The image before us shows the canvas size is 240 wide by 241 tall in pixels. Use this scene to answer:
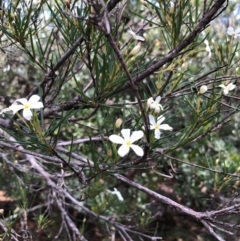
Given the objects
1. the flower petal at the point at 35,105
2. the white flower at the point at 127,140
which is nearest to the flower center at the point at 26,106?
the flower petal at the point at 35,105

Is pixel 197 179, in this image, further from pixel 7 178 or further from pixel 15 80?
pixel 15 80

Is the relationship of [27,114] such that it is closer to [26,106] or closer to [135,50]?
[26,106]

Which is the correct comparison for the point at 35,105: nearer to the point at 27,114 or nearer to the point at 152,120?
the point at 27,114

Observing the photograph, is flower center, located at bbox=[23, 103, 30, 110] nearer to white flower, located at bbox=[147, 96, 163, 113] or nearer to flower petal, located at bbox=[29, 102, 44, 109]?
flower petal, located at bbox=[29, 102, 44, 109]

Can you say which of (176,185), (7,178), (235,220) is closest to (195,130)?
(7,178)

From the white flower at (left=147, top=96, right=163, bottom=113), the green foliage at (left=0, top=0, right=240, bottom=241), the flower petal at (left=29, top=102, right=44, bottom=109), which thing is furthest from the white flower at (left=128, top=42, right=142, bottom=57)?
the flower petal at (left=29, top=102, right=44, bottom=109)

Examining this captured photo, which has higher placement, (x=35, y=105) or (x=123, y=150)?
(x=35, y=105)

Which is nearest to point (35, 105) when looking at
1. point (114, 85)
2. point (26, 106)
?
point (26, 106)

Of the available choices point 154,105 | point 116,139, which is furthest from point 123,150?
point 154,105

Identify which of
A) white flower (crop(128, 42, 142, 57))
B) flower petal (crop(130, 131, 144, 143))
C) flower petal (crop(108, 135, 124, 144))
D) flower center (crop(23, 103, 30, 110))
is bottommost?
flower petal (crop(130, 131, 144, 143))

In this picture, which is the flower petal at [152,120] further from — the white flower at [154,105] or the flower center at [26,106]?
the flower center at [26,106]

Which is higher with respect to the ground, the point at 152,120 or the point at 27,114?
the point at 27,114
